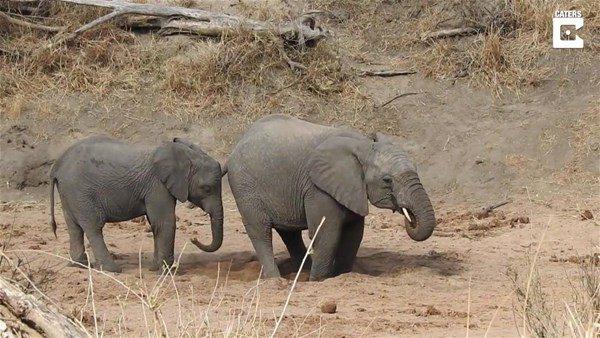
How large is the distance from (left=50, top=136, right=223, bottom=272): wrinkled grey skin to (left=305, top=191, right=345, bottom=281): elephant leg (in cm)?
107

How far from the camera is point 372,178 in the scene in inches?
382

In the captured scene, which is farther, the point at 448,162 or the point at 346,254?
the point at 448,162

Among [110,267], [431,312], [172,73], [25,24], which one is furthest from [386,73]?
[431,312]

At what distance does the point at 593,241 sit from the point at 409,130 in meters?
4.06

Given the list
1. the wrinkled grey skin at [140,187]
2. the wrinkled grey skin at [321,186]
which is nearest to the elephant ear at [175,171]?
the wrinkled grey skin at [140,187]

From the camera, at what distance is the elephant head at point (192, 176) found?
10.4 metres

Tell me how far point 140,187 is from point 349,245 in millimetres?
1898

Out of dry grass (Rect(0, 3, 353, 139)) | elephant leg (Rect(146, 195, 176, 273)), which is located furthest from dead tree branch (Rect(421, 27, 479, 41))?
elephant leg (Rect(146, 195, 176, 273))

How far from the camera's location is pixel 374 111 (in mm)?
14883

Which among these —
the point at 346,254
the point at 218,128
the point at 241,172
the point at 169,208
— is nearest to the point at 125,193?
the point at 169,208

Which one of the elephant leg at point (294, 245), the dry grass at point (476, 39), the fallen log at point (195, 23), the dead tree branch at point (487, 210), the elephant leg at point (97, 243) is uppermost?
the fallen log at point (195, 23)

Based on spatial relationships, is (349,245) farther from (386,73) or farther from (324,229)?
(386,73)

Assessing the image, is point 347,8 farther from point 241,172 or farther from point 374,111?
point 241,172

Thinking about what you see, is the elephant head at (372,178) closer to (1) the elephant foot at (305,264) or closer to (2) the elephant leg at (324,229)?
(2) the elephant leg at (324,229)
